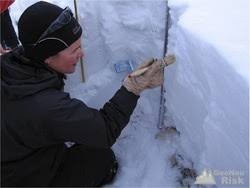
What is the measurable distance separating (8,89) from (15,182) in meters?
0.55

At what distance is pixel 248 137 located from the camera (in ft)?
4.96

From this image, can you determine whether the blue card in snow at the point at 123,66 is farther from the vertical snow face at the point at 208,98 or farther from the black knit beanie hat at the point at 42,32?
the black knit beanie hat at the point at 42,32

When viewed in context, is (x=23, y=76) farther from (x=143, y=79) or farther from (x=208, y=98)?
(x=208, y=98)

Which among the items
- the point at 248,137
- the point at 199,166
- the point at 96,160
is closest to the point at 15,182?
the point at 96,160

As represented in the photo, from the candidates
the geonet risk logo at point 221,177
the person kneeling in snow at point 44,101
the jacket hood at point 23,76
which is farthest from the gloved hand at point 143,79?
the geonet risk logo at point 221,177

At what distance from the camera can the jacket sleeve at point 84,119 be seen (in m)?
1.66

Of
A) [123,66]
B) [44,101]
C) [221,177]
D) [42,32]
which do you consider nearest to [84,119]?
[44,101]

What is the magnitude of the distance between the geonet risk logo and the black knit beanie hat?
92cm

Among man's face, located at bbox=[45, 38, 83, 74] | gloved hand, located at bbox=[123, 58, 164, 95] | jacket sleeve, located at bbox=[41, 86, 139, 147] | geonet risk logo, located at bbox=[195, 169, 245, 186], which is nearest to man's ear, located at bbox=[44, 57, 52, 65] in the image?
man's face, located at bbox=[45, 38, 83, 74]

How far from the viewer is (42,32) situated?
1.72 metres

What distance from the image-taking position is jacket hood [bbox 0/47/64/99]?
163 cm

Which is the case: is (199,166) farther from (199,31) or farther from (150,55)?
(150,55)

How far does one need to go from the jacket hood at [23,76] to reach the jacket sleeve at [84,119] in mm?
74

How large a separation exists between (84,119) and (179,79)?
63 cm
